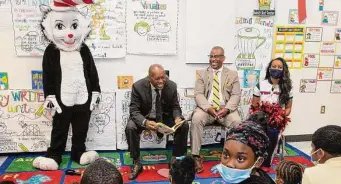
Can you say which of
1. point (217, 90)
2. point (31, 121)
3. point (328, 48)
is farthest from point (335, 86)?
point (31, 121)

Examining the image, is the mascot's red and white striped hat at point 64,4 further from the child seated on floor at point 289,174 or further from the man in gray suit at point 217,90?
the child seated on floor at point 289,174

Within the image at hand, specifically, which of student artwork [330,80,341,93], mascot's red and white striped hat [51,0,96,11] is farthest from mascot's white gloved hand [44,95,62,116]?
student artwork [330,80,341,93]

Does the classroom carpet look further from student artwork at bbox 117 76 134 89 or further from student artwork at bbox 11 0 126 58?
student artwork at bbox 11 0 126 58

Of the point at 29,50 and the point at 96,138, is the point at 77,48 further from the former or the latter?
the point at 96,138

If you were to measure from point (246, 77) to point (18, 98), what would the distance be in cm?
277

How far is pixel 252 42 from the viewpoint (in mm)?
4008

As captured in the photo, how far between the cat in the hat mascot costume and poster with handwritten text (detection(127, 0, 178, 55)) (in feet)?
1.76

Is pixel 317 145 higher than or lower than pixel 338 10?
lower

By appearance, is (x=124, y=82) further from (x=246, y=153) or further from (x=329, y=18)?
(x=329, y=18)

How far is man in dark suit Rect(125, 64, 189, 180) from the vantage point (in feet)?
10.8

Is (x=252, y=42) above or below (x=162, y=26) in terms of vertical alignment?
below

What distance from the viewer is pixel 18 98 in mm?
3607

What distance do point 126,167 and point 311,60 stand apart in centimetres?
280

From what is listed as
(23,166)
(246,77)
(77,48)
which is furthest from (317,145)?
(23,166)
